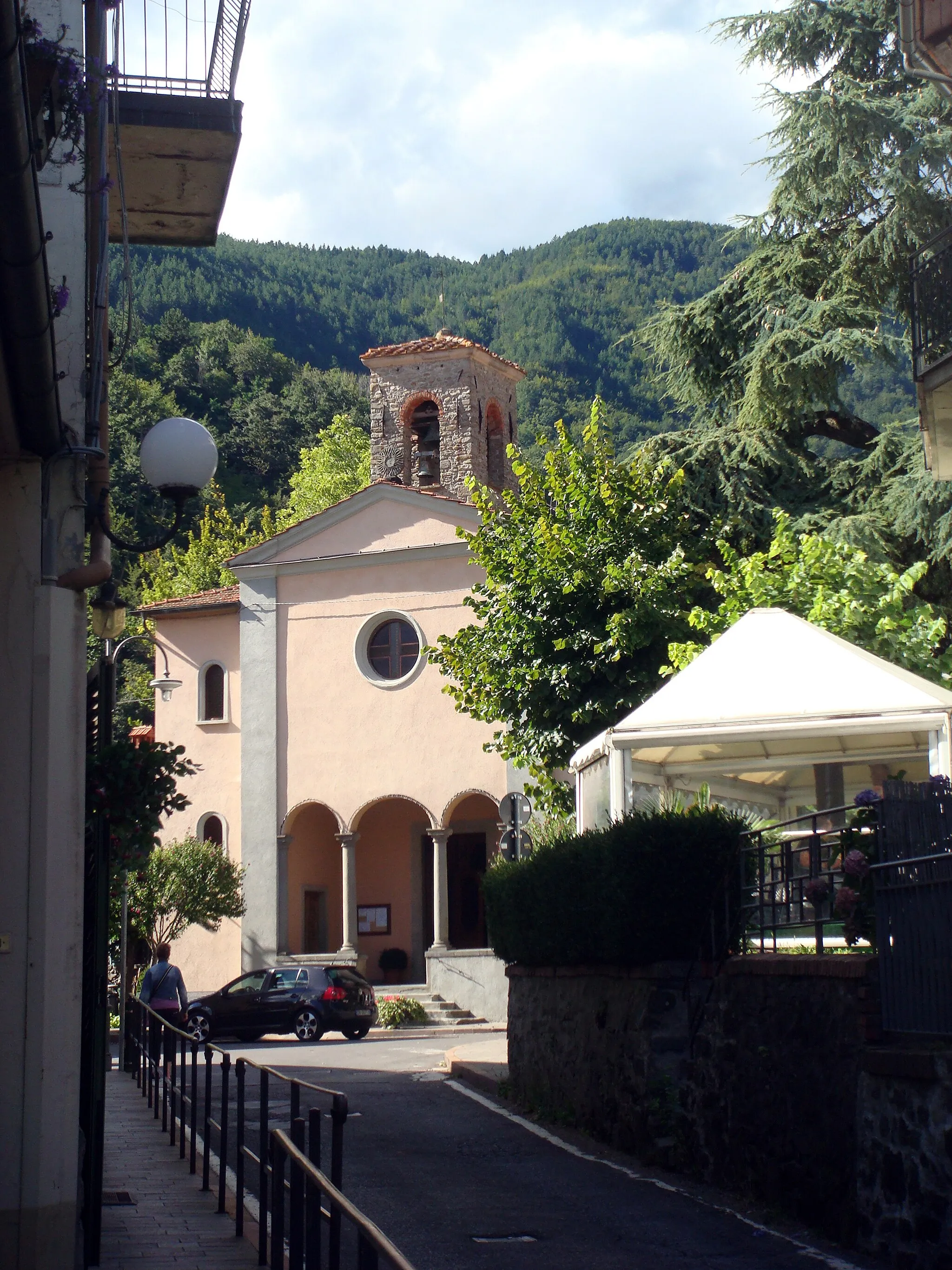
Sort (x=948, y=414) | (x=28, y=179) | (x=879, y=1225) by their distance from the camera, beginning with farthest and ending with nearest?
(x=948, y=414), (x=879, y=1225), (x=28, y=179)

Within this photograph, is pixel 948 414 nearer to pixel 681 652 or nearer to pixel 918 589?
pixel 681 652

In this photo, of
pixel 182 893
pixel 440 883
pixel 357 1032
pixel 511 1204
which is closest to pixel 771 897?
pixel 511 1204

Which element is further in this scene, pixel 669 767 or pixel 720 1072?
pixel 669 767

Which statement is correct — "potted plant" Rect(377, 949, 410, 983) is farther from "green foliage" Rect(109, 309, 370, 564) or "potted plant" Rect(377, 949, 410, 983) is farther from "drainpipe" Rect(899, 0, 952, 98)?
"green foliage" Rect(109, 309, 370, 564)

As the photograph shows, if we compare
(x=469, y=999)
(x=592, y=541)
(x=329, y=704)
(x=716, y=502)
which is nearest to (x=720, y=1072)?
(x=592, y=541)

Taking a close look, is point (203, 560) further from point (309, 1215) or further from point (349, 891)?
point (309, 1215)

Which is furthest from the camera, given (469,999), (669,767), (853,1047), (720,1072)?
(469,999)

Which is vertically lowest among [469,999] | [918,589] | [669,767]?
[469,999]

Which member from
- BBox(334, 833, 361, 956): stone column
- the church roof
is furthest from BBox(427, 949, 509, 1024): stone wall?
the church roof

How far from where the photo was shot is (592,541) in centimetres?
1948

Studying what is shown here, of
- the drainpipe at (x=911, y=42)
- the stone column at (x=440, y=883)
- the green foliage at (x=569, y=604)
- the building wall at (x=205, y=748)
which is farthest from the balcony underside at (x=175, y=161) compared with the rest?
the building wall at (x=205, y=748)

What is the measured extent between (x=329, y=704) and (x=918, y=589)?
1467cm

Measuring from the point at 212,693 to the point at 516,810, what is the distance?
16626 mm

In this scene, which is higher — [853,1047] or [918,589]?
[918,589]
